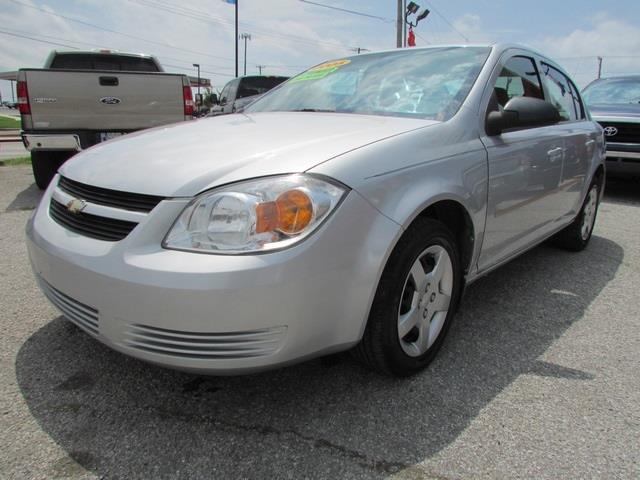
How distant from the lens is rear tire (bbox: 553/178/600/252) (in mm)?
4113

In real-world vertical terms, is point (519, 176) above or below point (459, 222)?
above

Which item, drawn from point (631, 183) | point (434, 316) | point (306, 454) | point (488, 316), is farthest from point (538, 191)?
point (631, 183)

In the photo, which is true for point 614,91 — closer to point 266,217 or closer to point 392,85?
point 392,85

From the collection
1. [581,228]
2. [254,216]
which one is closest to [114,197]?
[254,216]

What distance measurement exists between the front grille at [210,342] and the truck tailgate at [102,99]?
190 inches

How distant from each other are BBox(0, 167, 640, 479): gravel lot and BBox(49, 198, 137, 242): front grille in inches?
25.7

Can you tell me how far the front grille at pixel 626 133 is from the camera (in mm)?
6754

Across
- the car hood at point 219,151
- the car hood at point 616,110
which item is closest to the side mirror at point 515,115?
the car hood at point 219,151

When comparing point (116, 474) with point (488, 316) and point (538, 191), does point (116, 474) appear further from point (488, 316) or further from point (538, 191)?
point (538, 191)

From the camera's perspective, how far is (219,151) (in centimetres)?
193

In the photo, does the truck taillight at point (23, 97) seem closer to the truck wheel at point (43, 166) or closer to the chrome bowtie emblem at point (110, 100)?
the chrome bowtie emblem at point (110, 100)

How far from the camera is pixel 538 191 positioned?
2953mm

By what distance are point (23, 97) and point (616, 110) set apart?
7.57 meters

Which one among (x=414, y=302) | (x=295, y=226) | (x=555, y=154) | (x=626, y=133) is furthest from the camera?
(x=626, y=133)
